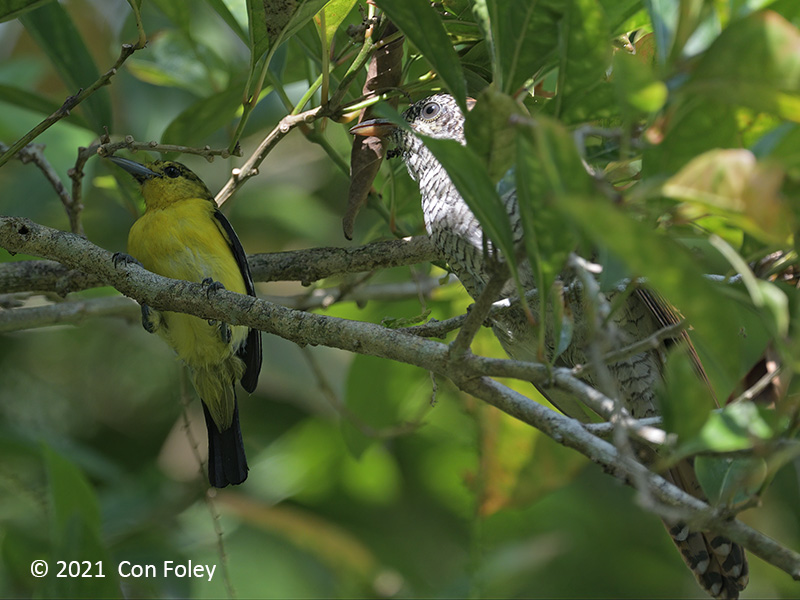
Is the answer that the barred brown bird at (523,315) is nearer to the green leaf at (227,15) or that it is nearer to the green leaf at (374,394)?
the green leaf at (227,15)

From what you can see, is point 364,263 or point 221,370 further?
point 221,370

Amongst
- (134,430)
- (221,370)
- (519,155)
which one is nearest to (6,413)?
(134,430)

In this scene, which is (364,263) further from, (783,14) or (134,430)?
(134,430)

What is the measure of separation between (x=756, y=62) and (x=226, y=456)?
277 centimetres

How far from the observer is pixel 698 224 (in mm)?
1247

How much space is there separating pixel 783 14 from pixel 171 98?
3812 millimetres

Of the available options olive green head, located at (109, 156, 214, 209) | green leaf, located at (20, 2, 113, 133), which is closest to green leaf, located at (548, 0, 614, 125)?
green leaf, located at (20, 2, 113, 133)

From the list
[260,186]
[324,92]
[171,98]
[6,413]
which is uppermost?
[324,92]

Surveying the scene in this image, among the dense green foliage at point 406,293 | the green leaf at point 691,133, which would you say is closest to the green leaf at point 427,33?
the dense green foliage at point 406,293

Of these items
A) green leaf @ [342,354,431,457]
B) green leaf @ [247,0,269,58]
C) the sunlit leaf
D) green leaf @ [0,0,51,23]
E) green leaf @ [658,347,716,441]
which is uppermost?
green leaf @ [0,0,51,23]

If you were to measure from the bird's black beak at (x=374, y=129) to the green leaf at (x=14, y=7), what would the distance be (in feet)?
3.29

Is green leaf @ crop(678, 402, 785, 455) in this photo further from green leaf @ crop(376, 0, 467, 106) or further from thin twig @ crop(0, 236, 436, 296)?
thin twig @ crop(0, 236, 436, 296)

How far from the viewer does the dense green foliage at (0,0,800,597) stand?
1.10 meters

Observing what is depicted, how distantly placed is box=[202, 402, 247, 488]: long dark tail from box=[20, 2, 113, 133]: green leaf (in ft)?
4.43
